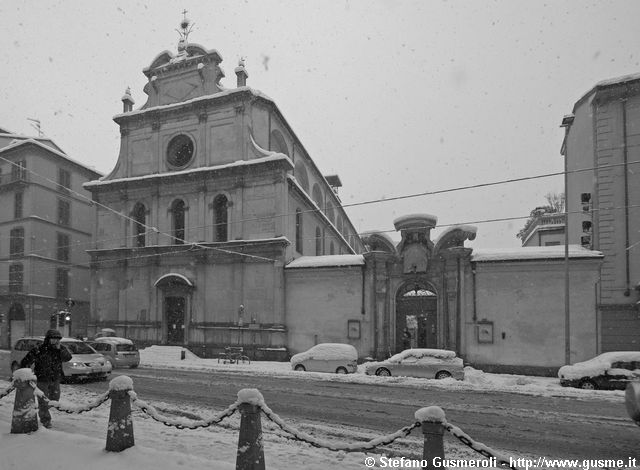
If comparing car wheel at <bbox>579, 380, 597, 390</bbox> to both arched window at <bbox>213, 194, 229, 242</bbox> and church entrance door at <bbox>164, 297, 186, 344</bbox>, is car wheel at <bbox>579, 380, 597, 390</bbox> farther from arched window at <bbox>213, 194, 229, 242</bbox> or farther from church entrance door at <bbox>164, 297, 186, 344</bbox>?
church entrance door at <bbox>164, 297, 186, 344</bbox>

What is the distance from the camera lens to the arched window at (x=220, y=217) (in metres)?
28.9

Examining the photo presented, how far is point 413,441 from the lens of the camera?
27.7 feet

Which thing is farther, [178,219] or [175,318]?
[178,219]

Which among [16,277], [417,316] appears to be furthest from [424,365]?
[16,277]

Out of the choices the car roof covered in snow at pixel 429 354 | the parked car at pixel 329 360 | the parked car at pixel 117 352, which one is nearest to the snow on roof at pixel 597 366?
the car roof covered in snow at pixel 429 354

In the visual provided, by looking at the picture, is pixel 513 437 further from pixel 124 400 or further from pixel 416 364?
pixel 416 364

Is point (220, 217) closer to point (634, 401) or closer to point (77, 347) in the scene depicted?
point (77, 347)

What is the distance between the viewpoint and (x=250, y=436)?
5.85m

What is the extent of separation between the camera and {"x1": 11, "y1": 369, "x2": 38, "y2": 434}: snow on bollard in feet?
26.2

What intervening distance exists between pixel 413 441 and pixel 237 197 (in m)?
21.9

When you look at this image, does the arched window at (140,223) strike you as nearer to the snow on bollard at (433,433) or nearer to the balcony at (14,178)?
the balcony at (14,178)

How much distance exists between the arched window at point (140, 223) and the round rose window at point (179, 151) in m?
3.67

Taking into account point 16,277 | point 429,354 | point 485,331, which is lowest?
point 429,354

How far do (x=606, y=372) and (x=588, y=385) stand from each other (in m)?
0.78
